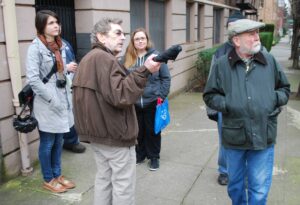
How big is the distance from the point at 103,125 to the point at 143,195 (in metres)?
1.51

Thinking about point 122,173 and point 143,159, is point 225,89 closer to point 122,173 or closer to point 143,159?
point 122,173

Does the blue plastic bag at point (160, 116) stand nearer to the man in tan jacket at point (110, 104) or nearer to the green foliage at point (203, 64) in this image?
the man in tan jacket at point (110, 104)

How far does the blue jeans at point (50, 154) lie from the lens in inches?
149

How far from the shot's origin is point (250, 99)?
2777 millimetres

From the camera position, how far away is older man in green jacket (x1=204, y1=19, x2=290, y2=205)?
9.16 ft

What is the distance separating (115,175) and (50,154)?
4.25 ft

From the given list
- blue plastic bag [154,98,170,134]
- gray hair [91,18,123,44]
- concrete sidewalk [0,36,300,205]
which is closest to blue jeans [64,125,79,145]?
concrete sidewalk [0,36,300,205]

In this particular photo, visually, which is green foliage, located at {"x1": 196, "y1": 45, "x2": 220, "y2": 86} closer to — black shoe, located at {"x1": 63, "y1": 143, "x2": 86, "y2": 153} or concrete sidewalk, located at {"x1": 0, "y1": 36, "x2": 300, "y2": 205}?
concrete sidewalk, located at {"x1": 0, "y1": 36, "x2": 300, "y2": 205}

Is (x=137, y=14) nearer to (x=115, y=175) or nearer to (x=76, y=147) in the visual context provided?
(x=76, y=147)

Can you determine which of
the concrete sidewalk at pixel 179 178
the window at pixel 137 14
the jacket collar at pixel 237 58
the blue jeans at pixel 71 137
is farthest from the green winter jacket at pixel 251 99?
the window at pixel 137 14

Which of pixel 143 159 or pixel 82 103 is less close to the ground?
pixel 82 103

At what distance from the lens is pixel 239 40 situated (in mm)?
2838

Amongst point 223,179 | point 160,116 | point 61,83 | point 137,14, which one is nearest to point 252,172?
point 223,179

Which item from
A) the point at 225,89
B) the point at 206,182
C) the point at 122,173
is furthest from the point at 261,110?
the point at 206,182
